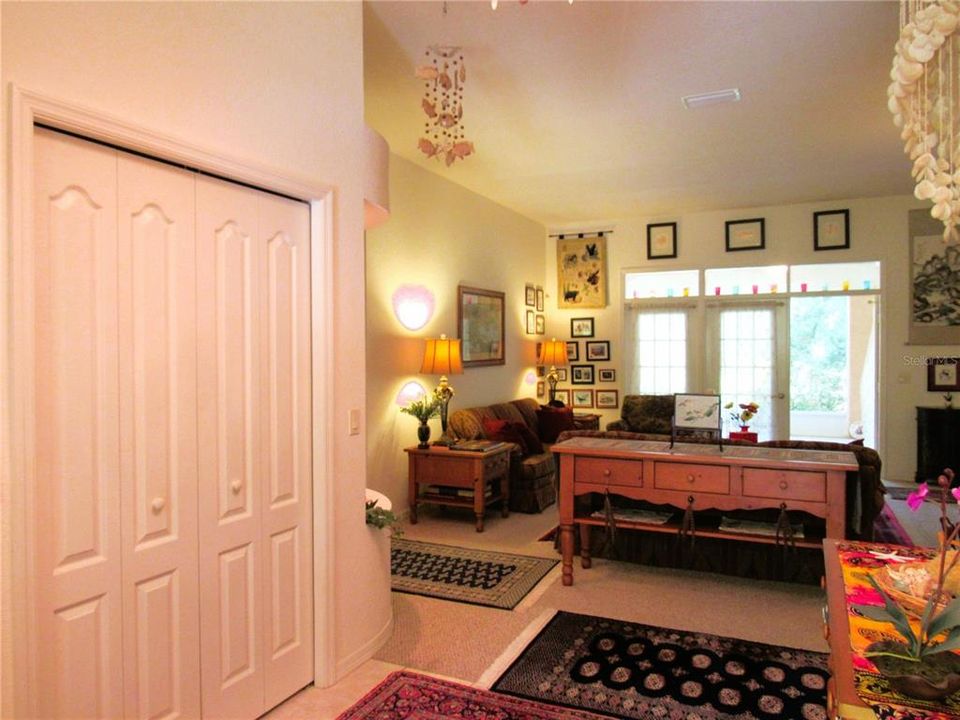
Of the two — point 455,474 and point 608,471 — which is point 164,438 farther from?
point 455,474

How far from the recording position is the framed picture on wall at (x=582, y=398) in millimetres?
8445

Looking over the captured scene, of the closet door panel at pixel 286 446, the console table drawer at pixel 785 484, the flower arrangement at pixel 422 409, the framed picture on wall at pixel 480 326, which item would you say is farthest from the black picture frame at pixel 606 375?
the closet door panel at pixel 286 446

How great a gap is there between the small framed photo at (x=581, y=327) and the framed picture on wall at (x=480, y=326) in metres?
1.72

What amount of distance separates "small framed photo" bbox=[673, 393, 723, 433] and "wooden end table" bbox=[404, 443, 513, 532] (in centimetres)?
187

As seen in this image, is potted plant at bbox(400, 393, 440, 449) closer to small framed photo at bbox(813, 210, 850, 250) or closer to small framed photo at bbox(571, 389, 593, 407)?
small framed photo at bbox(571, 389, 593, 407)

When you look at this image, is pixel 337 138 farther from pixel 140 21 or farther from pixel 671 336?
pixel 671 336

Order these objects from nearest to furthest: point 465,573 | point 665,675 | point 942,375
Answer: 1. point 665,675
2. point 465,573
3. point 942,375

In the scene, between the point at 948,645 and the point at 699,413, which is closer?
the point at 948,645

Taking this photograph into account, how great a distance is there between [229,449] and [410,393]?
3.09 meters

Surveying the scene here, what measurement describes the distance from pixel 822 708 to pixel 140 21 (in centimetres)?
342

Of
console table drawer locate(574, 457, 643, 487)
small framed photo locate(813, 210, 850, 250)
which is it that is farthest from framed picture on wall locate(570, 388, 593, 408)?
console table drawer locate(574, 457, 643, 487)

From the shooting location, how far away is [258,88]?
240 centimetres

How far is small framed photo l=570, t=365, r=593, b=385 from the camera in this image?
27.8ft

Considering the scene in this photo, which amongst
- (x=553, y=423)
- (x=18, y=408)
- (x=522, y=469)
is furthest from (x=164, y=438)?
(x=553, y=423)
